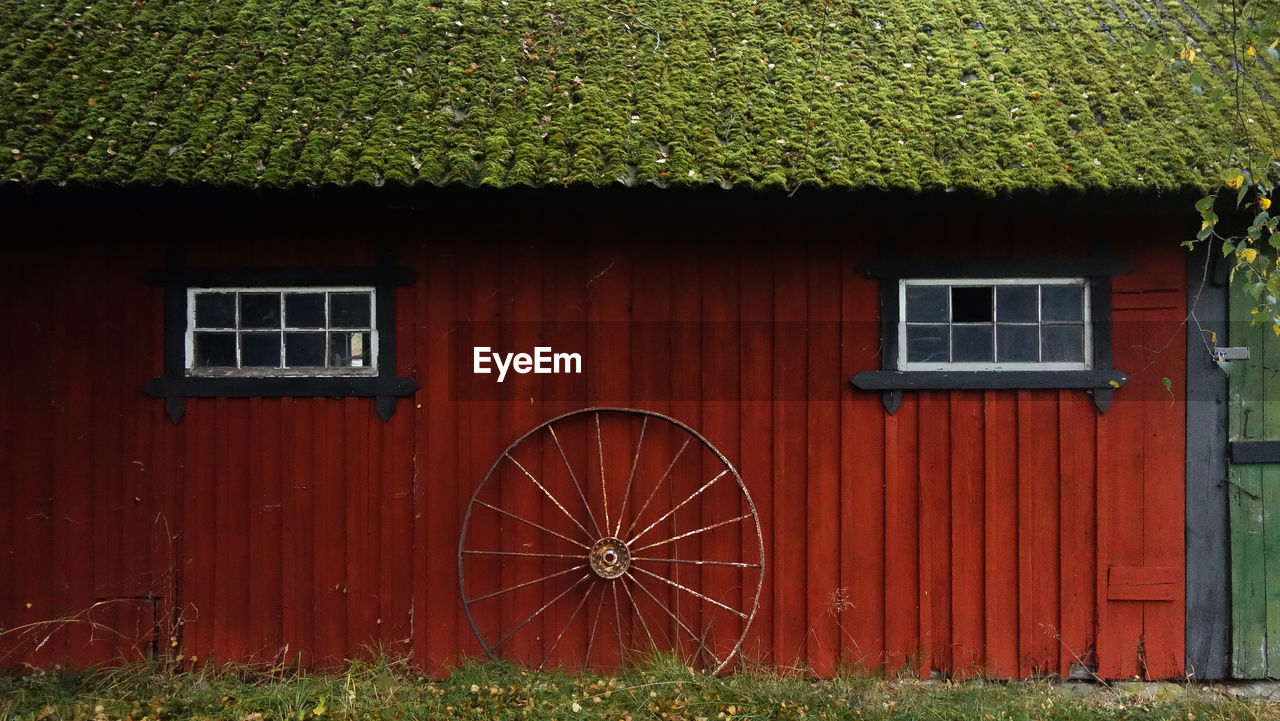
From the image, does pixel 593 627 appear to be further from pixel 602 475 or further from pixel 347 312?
pixel 347 312

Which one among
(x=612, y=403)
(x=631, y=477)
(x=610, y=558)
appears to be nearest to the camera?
(x=610, y=558)

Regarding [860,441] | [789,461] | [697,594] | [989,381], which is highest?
[989,381]

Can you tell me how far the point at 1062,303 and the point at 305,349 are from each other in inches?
175

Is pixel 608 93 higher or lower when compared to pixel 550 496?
higher

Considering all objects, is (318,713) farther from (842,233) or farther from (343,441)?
(842,233)

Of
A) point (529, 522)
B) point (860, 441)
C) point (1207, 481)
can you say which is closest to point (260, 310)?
point (529, 522)

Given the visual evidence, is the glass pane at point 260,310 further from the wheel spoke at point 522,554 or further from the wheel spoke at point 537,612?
the wheel spoke at point 537,612

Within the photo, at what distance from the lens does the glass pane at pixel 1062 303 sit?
504cm

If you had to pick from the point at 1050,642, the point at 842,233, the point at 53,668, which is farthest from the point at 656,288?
the point at 53,668

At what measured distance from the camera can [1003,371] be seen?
5000 mm

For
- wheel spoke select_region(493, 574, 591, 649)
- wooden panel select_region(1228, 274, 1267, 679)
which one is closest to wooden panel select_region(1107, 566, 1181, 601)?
wooden panel select_region(1228, 274, 1267, 679)

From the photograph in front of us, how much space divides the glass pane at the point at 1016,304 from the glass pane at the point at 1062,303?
6 cm

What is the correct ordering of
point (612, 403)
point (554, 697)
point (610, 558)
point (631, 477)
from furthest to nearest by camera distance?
point (612, 403)
point (631, 477)
point (610, 558)
point (554, 697)

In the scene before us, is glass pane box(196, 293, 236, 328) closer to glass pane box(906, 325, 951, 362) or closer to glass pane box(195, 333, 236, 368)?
glass pane box(195, 333, 236, 368)
